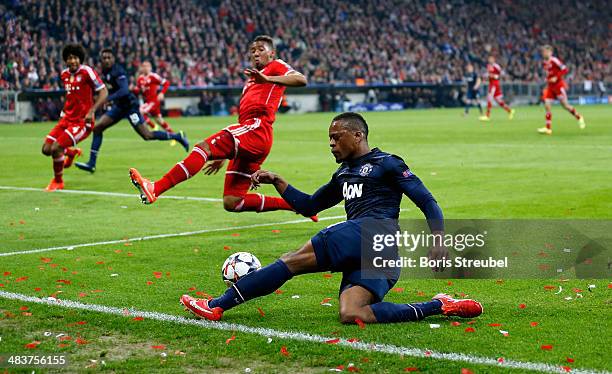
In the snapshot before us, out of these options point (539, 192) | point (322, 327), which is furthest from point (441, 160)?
point (322, 327)

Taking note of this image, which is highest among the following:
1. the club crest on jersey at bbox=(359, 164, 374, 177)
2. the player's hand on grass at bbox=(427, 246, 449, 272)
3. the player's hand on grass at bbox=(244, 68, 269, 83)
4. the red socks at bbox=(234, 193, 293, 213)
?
the player's hand on grass at bbox=(244, 68, 269, 83)

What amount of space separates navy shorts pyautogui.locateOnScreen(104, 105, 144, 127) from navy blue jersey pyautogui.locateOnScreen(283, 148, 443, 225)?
514 inches

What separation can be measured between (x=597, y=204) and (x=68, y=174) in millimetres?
10564

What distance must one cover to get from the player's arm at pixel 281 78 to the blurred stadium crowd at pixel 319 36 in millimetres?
35691

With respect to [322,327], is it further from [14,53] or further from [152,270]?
[14,53]

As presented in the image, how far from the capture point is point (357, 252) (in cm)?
650

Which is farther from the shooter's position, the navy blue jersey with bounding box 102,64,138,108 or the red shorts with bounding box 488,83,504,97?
the red shorts with bounding box 488,83,504,97

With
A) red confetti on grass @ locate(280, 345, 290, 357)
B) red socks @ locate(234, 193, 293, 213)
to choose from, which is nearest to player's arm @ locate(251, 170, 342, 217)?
red confetti on grass @ locate(280, 345, 290, 357)

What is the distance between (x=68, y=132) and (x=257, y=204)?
6.45 metres

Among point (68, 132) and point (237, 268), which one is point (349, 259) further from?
point (68, 132)

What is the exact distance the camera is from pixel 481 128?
1273 inches

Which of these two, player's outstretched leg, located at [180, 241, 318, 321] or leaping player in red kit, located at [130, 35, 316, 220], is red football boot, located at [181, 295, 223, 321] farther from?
leaping player in red kit, located at [130, 35, 316, 220]

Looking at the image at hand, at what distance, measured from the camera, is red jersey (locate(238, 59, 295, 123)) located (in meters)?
10.2

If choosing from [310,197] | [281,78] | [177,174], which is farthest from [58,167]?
[310,197]
